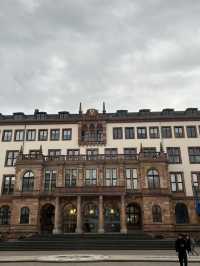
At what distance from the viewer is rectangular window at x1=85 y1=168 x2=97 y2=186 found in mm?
43906

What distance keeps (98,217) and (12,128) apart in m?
23.3

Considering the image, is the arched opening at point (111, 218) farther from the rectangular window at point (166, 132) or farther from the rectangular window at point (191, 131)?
the rectangular window at point (191, 131)

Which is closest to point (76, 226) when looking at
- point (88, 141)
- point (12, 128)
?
point (88, 141)

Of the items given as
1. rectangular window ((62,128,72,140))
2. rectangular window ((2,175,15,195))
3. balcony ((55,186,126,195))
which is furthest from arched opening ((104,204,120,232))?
rectangular window ((2,175,15,195))

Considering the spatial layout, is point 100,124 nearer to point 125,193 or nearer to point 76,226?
point 125,193

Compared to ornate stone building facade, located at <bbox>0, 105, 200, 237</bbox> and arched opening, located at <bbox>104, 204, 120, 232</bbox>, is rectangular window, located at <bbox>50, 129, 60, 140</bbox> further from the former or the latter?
arched opening, located at <bbox>104, 204, 120, 232</bbox>

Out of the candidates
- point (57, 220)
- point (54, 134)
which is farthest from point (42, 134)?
point (57, 220)

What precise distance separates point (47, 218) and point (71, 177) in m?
7.71

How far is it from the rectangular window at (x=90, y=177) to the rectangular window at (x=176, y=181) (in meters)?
12.9

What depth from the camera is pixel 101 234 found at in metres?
36.6

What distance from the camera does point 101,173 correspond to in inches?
1732

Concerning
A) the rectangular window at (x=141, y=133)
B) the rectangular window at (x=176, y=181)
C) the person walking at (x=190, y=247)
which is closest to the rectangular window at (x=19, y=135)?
the rectangular window at (x=141, y=133)

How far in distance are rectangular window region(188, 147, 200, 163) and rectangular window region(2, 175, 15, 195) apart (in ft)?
101

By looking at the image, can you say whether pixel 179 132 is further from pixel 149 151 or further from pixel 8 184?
pixel 8 184
